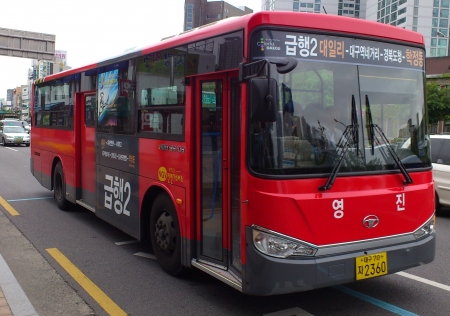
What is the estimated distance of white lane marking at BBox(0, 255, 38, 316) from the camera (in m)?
4.84

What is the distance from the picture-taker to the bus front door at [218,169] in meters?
4.75

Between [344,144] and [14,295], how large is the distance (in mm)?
3784

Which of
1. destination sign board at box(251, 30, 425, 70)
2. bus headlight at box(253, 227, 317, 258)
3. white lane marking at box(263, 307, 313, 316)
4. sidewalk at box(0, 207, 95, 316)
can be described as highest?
destination sign board at box(251, 30, 425, 70)

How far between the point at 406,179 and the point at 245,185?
1615mm

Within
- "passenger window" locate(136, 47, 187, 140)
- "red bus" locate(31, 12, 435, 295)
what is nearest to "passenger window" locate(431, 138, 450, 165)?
"red bus" locate(31, 12, 435, 295)

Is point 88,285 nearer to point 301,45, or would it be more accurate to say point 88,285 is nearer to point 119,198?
point 119,198

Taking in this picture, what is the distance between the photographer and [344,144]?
4.46 meters

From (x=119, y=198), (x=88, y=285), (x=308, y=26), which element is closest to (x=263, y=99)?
(x=308, y=26)

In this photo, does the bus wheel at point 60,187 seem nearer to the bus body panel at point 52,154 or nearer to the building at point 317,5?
the bus body panel at point 52,154

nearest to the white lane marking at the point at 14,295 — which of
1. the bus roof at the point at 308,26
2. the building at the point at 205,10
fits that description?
the bus roof at the point at 308,26

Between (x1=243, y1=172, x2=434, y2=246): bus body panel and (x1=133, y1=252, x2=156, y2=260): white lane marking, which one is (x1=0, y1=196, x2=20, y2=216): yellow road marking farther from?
(x1=243, y1=172, x2=434, y2=246): bus body panel

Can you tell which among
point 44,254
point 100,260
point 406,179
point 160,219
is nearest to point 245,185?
point 406,179

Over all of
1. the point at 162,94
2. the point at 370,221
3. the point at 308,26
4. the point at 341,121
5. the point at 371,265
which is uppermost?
the point at 308,26

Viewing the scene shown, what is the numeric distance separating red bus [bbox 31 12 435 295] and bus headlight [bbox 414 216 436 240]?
0.01 m
